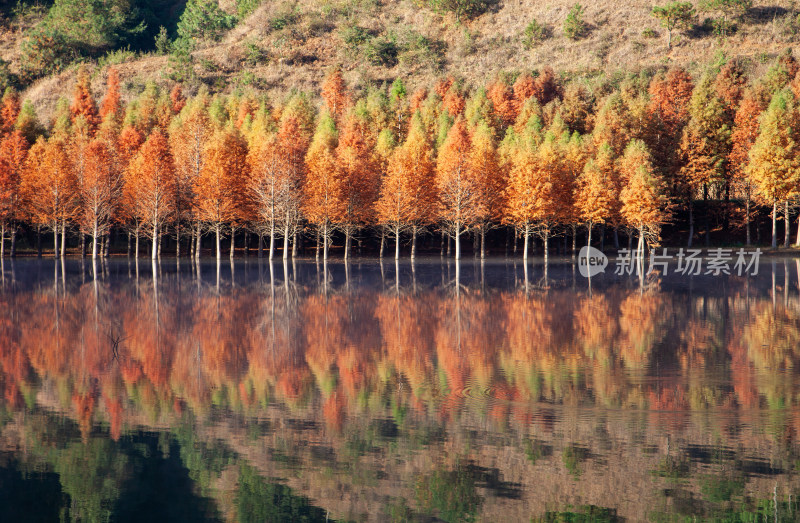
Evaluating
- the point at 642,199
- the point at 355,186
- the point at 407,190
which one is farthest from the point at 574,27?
the point at 355,186

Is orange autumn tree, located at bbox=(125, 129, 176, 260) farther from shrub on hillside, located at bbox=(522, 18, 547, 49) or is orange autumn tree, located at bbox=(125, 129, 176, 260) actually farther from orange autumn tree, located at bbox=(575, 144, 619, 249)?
shrub on hillside, located at bbox=(522, 18, 547, 49)

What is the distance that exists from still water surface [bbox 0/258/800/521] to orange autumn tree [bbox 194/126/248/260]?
4933 cm

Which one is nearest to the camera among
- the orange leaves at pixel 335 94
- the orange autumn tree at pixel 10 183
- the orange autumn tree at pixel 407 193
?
the orange autumn tree at pixel 407 193

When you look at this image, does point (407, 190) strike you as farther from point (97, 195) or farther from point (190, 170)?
point (97, 195)

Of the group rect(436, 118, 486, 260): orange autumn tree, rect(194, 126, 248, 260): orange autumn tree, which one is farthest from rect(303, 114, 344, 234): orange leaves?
rect(436, 118, 486, 260): orange autumn tree

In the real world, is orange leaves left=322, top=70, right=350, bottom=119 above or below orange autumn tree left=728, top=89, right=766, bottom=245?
above

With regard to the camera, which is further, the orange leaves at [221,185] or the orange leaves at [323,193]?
the orange leaves at [221,185]

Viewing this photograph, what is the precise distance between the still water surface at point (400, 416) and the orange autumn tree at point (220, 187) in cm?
4933

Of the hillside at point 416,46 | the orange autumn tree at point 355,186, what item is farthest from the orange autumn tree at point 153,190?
the hillside at point 416,46

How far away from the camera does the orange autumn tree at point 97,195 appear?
74.8 meters

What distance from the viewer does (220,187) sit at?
77250 millimetres

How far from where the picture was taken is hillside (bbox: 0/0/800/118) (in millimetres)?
128000

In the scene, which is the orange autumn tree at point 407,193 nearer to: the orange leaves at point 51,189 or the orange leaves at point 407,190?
the orange leaves at point 407,190

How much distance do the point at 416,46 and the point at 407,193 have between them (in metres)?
80.8
